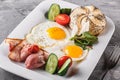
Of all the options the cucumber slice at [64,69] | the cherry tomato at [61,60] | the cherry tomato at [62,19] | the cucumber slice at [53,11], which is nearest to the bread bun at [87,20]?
the cherry tomato at [62,19]

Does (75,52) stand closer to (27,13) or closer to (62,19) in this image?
(62,19)

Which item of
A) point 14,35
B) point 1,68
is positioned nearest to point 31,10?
point 14,35

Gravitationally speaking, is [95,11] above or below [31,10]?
above

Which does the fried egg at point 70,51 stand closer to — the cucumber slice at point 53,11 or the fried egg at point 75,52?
the fried egg at point 75,52

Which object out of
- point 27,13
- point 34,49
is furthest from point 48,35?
point 27,13

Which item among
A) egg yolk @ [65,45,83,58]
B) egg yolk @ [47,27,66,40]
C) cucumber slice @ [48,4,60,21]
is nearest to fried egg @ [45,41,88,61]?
egg yolk @ [65,45,83,58]

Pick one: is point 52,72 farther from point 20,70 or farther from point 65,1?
Answer: point 65,1
